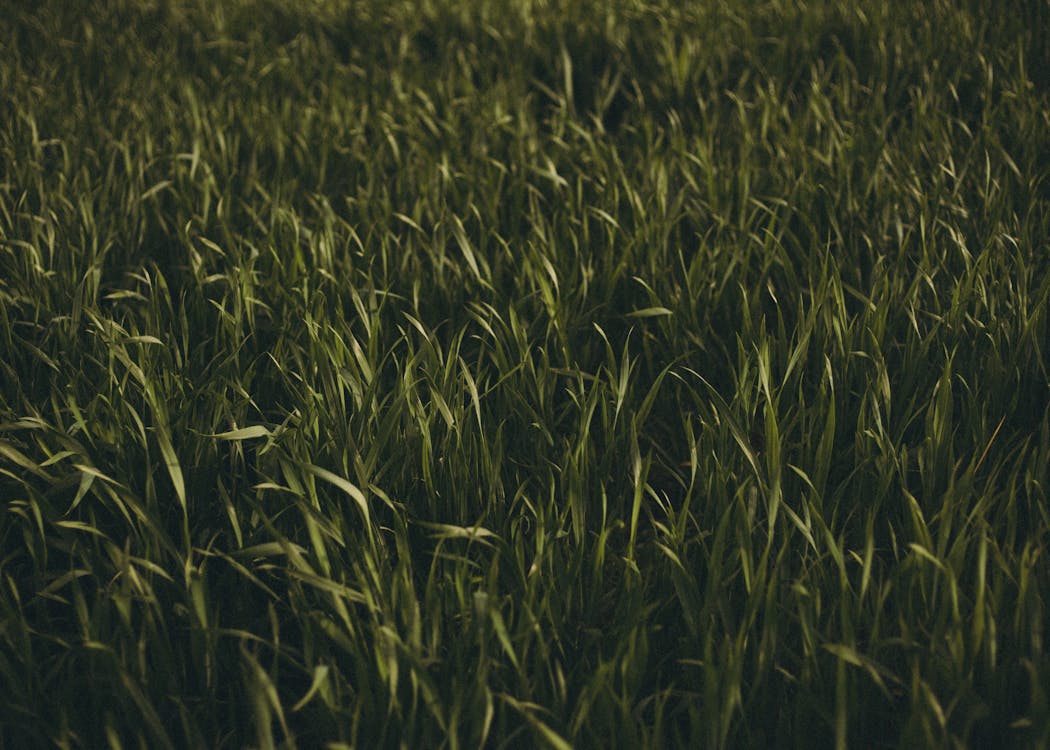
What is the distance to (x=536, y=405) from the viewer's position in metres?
1.41

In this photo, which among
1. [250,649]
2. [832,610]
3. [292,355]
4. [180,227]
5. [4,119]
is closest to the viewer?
[832,610]

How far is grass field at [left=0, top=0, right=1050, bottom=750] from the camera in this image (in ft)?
3.23

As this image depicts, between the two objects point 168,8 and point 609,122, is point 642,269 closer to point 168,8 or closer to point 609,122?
point 609,122

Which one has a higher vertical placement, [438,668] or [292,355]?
[292,355]

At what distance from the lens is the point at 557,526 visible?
1.13 metres

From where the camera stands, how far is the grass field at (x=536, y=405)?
986 millimetres

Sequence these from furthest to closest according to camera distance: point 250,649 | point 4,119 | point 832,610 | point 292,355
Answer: point 4,119 → point 292,355 → point 250,649 → point 832,610

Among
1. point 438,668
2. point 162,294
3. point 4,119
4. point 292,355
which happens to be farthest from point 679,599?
point 4,119

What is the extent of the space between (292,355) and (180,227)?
61 cm

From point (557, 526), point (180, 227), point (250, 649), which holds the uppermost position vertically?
point (180, 227)

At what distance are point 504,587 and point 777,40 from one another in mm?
2218

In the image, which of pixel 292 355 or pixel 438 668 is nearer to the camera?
pixel 438 668

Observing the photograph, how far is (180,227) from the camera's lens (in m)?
1.95

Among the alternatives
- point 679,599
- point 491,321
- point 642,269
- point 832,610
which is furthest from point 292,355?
point 832,610
